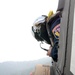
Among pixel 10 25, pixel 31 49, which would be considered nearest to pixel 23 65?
pixel 31 49

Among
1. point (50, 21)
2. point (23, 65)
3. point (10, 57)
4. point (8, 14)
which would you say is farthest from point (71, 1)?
point (23, 65)

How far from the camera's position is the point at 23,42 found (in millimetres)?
2289

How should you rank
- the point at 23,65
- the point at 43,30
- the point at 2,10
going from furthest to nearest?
the point at 23,65 < the point at 2,10 < the point at 43,30

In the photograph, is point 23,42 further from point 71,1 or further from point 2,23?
point 71,1

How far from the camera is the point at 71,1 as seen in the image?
627 mm

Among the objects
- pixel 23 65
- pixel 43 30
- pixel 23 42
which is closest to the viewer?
pixel 43 30

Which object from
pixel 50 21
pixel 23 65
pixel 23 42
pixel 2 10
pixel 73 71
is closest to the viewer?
pixel 73 71

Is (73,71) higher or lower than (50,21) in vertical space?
lower

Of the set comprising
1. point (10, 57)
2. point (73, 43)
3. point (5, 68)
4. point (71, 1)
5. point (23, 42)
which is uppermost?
point (71, 1)

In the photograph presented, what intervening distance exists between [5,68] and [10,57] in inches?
13.7

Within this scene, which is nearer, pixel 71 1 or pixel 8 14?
pixel 71 1

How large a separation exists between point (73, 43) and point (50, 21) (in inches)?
18.5

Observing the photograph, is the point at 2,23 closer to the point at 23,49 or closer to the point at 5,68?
the point at 23,49

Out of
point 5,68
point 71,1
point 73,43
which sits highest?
point 71,1
